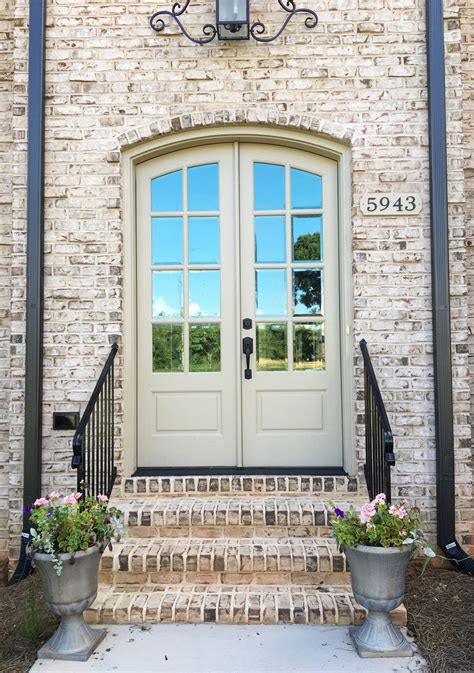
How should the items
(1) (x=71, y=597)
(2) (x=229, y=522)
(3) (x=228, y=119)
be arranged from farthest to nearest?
(3) (x=228, y=119)
(2) (x=229, y=522)
(1) (x=71, y=597)

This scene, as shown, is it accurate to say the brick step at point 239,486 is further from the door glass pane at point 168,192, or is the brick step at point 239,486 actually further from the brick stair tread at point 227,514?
the door glass pane at point 168,192

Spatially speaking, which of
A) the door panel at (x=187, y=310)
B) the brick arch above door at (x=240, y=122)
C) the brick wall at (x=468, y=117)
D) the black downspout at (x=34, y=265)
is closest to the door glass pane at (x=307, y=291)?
the door panel at (x=187, y=310)

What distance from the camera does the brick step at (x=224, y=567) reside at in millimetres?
2822

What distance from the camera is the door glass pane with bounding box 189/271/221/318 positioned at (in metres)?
3.75

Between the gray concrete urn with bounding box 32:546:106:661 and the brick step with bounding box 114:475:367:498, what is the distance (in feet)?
3.21

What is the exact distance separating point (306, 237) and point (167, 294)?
3.54ft

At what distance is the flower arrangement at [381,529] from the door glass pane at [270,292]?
1.68 m

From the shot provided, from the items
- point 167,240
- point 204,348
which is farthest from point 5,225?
point 204,348

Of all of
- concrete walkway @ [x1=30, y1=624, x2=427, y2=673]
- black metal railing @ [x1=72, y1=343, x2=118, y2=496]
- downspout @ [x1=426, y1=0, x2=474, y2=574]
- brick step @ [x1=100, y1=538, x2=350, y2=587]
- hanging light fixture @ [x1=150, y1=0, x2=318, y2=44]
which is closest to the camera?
concrete walkway @ [x1=30, y1=624, x2=427, y2=673]

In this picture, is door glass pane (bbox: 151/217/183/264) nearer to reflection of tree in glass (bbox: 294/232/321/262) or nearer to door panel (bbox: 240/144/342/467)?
door panel (bbox: 240/144/342/467)

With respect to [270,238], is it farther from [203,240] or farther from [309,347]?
[309,347]

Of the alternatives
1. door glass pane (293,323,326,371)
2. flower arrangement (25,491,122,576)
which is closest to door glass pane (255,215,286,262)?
door glass pane (293,323,326,371)

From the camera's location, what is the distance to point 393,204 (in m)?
3.48

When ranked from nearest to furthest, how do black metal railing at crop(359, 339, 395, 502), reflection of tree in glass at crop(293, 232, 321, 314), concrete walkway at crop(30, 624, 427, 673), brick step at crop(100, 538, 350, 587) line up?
1. concrete walkway at crop(30, 624, 427, 673)
2. black metal railing at crop(359, 339, 395, 502)
3. brick step at crop(100, 538, 350, 587)
4. reflection of tree in glass at crop(293, 232, 321, 314)
